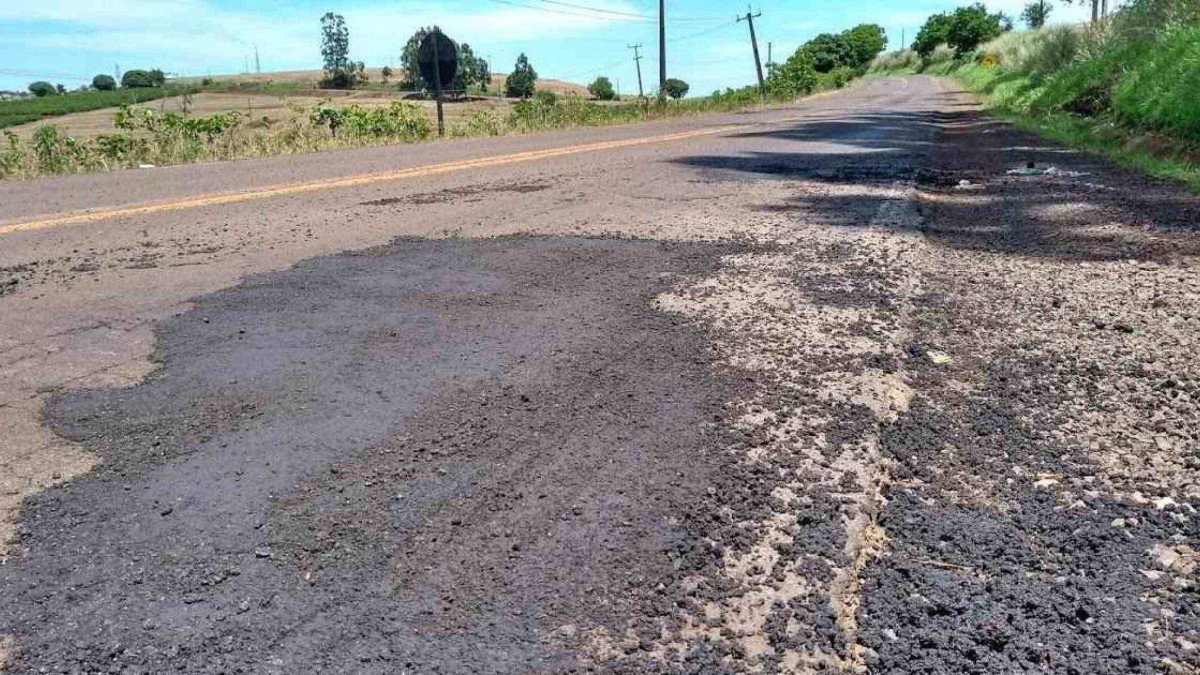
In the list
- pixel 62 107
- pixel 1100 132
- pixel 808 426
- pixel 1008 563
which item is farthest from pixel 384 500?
pixel 62 107

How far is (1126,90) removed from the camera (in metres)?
13.4

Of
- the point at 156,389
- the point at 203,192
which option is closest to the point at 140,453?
the point at 156,389

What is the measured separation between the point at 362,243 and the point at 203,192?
165 inches

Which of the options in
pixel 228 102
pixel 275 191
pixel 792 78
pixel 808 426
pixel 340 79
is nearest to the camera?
pixel 808 426

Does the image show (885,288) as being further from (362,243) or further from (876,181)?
(876,181)

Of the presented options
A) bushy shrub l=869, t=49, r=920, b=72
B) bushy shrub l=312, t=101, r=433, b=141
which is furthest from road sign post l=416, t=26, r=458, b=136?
bushy shrub l=869, t=49, r=920, b=72

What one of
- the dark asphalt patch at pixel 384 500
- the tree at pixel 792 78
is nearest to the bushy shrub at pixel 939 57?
the tree at pixel 792 78

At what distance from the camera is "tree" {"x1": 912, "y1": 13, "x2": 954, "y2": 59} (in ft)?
288

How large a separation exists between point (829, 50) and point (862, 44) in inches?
310

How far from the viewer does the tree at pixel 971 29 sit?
7750 cm

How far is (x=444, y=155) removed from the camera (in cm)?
1353

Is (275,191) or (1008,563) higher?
(275,191)

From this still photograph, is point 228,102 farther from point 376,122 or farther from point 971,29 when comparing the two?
point 971,29

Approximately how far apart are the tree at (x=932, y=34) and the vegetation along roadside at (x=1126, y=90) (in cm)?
6282
